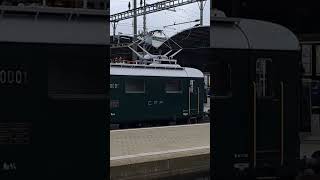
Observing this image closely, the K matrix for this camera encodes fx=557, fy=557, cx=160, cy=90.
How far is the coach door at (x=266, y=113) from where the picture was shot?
4.80 metres

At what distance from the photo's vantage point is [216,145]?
471 centimetres

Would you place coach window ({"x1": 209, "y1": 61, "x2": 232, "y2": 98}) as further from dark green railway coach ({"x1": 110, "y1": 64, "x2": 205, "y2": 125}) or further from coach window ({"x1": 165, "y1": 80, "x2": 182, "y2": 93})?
coach window ({"x1": 165, "y1": 80, "x2": 182, "y2": 93})

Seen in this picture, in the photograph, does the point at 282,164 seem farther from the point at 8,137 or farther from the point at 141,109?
the point at 141,109

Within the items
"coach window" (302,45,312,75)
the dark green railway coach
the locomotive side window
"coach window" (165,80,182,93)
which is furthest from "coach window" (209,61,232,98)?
"coach window" (165,80,182,93)

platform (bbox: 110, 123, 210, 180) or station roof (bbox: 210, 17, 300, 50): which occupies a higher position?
station roof (bbox: 210, 17, 300, 50)

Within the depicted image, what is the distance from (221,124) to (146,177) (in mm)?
2732

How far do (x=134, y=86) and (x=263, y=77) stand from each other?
1377 cm

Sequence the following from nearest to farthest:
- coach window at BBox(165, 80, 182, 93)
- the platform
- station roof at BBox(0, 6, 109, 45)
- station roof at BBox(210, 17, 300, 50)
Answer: station roof at BBox(0, 6, 109, 45)
station roof at BBox(210, 17, 300, 50)
the platform
coach window at BBox(165, 80, 182, 93)

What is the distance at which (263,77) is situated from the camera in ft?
15.9

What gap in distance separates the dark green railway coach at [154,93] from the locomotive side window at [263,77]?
12415mm

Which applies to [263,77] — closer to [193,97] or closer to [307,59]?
[307,59]

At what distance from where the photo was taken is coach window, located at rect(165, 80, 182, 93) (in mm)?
19688

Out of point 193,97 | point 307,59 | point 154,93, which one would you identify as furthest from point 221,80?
point 193,97

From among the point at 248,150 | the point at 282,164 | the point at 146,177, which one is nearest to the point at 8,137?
the point at 248,150
